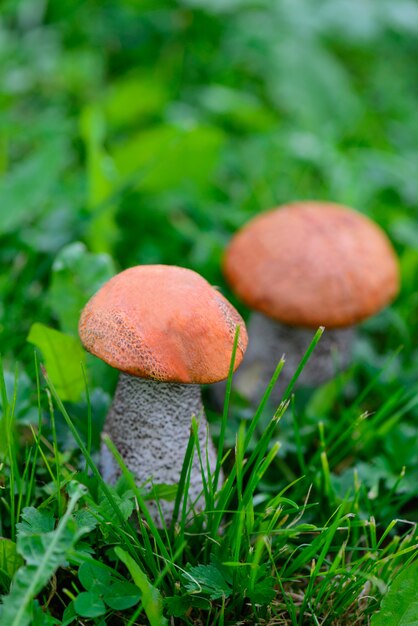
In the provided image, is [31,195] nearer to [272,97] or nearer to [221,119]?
[221,119]

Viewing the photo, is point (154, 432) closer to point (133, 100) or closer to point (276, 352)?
point (276, 352)

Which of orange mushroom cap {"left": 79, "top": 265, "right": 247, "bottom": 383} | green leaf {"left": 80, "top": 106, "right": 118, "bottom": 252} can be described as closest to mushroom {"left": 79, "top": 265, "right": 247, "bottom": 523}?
orange mushroom cap {"left": 79, "top": 265, "right": 247, "bottom": 383}

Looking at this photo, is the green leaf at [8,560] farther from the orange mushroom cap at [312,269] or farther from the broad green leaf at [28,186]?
the broad green leaf at [28,186]

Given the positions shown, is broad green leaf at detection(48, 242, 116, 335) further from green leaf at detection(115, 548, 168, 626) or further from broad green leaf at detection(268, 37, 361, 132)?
broad green leaf at detection(268, 37, 361, 132)

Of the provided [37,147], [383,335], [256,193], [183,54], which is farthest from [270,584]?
[183,54]

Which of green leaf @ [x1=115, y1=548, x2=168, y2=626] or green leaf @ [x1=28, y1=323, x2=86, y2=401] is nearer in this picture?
green leaf @ [x1=115, y1=548, x2=168, y2=626]
